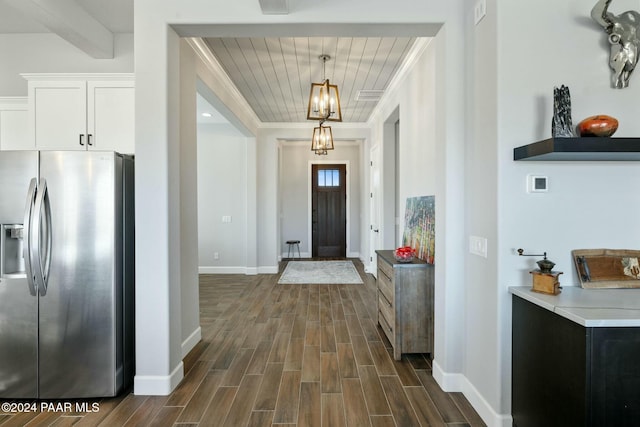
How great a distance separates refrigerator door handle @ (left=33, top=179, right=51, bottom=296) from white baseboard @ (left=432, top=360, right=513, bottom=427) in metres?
2.88

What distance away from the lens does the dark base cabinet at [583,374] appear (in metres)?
1.39

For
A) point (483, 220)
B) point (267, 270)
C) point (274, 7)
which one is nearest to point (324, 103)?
point (274, 7)

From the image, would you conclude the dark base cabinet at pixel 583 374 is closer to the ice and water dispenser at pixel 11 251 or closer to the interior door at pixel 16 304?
the interior door at pixel 16 304

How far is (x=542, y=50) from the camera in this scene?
1918mm

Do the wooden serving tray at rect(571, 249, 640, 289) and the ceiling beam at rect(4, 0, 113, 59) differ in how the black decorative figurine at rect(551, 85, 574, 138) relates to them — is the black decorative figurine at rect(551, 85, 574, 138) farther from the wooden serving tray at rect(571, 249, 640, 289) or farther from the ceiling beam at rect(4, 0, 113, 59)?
the ceiling beam at rect(4, 0, 113, 59)

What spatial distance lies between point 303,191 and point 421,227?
564 cm

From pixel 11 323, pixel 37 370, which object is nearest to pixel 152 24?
pixel 11 323

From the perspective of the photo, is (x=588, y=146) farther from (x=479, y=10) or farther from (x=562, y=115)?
(x=479, y=10)

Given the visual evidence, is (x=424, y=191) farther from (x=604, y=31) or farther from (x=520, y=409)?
(x=520, y=409)

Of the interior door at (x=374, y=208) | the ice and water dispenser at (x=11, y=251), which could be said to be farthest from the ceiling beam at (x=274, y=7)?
the interior door at (x=374, y=208)

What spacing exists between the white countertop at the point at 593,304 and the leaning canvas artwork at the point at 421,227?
1.15 metres

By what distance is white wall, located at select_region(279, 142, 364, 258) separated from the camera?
8688 mm

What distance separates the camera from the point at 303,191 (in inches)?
344

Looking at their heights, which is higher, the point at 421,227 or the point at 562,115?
the point at 562,115
